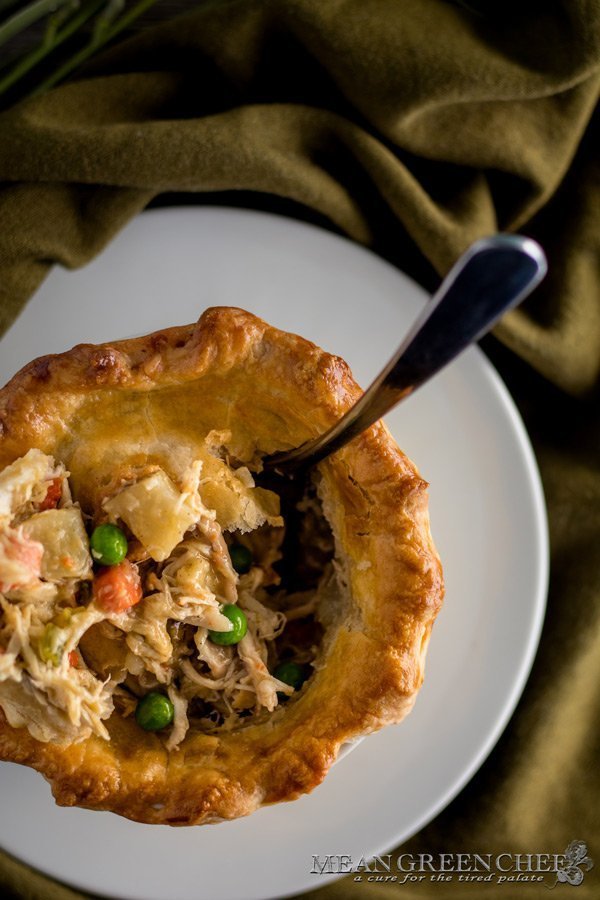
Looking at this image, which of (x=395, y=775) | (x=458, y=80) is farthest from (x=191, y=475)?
(x=458, y=80)

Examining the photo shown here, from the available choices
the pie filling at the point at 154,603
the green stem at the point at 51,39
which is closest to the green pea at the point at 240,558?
the pie filling at the point at 154,603

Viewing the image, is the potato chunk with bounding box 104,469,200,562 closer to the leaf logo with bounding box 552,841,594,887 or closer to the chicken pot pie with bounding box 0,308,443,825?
the chicken pot pie with bounding box 0,308,443,825

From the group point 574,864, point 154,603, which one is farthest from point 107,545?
point 574,864

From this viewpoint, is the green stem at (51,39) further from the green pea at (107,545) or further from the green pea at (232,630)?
the green pea at (232,630)

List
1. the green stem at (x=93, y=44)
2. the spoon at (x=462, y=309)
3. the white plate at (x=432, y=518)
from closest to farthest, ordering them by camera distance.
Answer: the spoon at (x=462, y=309) → the white plate at (x=432, y=518) → the green stem at (x=93, y=44)

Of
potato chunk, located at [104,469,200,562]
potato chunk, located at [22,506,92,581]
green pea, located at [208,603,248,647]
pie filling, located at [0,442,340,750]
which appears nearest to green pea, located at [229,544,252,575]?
pie filling, located at [0,442,340,750]

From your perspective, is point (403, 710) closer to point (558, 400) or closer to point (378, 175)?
point (558, 400)

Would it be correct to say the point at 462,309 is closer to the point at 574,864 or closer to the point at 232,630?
the point at 232,630
